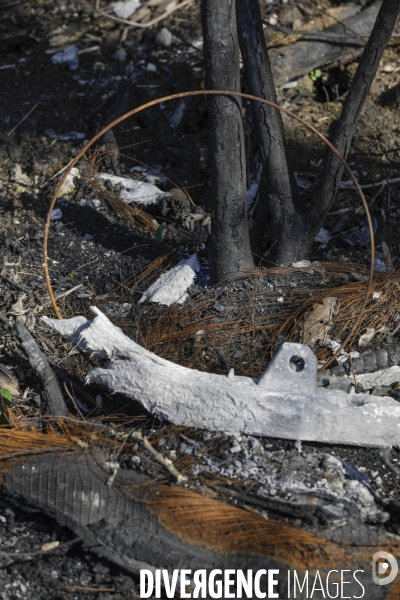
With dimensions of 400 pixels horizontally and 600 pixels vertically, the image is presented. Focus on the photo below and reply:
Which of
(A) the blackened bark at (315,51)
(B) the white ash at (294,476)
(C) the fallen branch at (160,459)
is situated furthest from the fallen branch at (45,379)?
(A) the blackened bark at (315,51)

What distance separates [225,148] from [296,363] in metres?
1.22

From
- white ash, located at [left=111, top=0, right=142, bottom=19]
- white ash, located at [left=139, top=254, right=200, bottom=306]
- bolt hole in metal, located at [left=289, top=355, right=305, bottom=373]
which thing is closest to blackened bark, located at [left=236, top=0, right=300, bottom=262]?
white ash, located at [left=139, top=254, right=200, bottom=306]

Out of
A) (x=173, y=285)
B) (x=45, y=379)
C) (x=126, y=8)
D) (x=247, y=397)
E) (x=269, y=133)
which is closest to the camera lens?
(x=247, y=397)

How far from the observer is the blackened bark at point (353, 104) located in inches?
128

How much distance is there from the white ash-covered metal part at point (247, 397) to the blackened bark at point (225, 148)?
81 centimetres

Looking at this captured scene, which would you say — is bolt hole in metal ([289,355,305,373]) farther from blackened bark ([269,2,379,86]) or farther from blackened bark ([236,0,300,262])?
blackened bark ([269,2,379,86])

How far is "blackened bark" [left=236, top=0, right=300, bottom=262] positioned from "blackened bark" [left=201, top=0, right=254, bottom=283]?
221 mm

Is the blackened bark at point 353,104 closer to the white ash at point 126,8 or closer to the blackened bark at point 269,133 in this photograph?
the blackened bark at point 269,133

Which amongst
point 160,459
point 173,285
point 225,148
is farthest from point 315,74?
point 160,459

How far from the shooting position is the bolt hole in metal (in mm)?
3137

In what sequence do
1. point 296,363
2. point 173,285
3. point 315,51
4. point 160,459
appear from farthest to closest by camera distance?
1. point 315,51
2. point 173,285
3. point 296,363
4. point 160,459

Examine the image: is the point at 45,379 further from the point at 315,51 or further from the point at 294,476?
the point at 315,51

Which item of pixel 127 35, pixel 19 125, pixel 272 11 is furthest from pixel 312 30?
pixel 19 125

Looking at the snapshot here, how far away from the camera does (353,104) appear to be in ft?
11.5
